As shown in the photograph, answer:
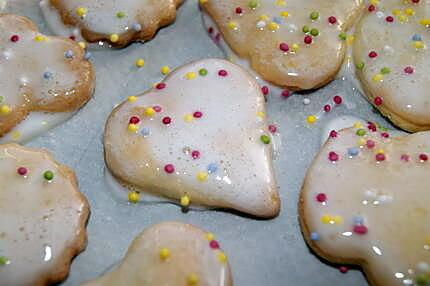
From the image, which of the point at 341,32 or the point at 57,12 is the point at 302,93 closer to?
the point at 341,32

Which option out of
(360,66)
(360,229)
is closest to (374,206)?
(360,229)

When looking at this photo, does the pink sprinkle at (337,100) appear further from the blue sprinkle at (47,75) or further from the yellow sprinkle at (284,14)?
the blue sprinkle at (47,75)

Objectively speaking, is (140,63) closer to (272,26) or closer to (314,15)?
(272,26)

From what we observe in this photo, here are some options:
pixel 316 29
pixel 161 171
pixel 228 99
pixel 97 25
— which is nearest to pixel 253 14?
pixel 316 29

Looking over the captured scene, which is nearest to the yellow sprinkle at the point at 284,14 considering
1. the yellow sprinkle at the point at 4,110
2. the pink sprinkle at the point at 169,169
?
the pink sprinkle at the point at 169,169

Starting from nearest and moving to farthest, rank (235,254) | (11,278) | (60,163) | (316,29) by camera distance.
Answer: (11,278) < (235,254) < (60,163) < (316,29)
